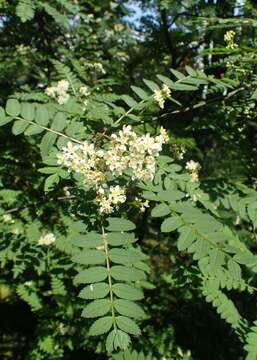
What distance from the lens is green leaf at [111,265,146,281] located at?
1.73 m

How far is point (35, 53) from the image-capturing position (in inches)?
174

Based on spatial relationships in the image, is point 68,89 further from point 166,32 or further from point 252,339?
point 252,339

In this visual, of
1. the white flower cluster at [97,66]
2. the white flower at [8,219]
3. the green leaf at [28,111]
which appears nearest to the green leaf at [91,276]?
the green leaf at [28,111]

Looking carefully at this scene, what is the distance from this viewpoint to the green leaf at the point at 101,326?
1546 mm

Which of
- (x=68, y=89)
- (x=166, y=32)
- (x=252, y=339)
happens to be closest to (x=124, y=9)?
(x=166, y=32)

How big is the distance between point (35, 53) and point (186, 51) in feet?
5.02

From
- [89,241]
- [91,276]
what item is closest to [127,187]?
[89,241]

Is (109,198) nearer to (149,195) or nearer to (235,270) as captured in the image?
(149,195)

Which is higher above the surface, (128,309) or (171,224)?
(171,224)

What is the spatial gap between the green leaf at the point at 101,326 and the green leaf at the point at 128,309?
5cm

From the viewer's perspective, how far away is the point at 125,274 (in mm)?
1747

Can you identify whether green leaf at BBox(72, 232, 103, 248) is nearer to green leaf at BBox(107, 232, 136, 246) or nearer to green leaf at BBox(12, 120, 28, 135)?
green leaf at BBox(107, 232, 136, 246)

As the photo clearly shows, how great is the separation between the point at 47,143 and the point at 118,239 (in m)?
0.71

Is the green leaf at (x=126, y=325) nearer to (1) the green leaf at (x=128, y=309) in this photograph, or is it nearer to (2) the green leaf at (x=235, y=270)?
(1) the green leaf at (x=128, y=309)
